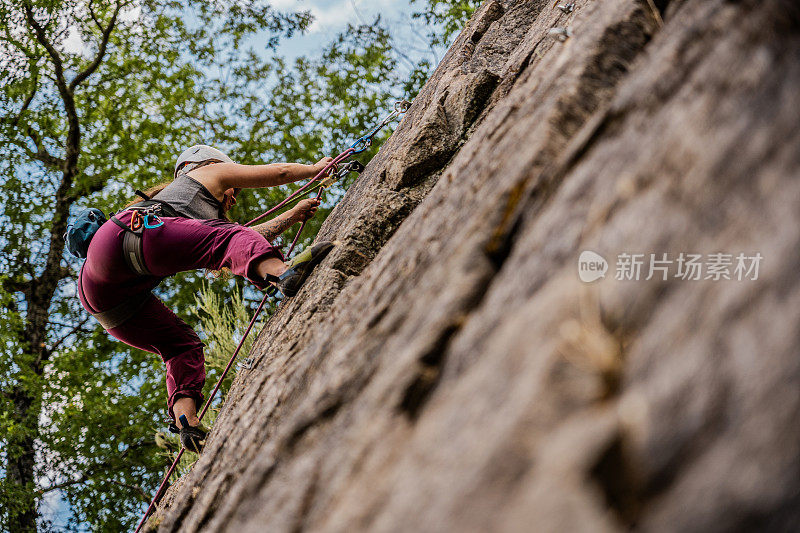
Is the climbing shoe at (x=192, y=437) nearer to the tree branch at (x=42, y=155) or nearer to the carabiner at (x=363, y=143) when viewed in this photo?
the carabiner at (x=363, y=143)

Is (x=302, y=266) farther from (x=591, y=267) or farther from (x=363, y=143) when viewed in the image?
(x=591, y=267)

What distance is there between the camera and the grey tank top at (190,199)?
363 cm

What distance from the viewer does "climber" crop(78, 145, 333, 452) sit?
3322mm

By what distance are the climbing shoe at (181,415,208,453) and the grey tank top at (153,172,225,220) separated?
144 centimetres

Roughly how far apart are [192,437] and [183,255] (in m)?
1.36

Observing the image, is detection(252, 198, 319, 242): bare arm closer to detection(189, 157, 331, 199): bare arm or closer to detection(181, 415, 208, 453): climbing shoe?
detection(189, 157, 331, 199): bare arm

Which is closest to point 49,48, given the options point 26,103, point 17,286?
point 26,103

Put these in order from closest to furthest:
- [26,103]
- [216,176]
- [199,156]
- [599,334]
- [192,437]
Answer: [599,334]
[216,176]
[192,437]
[199,156]
[26,103]

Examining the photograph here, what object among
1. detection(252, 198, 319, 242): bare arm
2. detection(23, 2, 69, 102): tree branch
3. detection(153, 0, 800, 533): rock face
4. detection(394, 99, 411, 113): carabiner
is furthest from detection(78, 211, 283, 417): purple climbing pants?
detection(23, 2, 69, 102): tree branch

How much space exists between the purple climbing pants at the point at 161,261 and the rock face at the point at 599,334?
156 centimetres

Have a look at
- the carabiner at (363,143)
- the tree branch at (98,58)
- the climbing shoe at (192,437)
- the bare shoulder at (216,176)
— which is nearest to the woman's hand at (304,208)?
the carabiner at (363,143)

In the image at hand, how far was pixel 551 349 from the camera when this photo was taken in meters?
1.08

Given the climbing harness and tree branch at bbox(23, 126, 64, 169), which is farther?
tree branch at bbox(23, 126, 64, 169)

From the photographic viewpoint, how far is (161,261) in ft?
11.2
